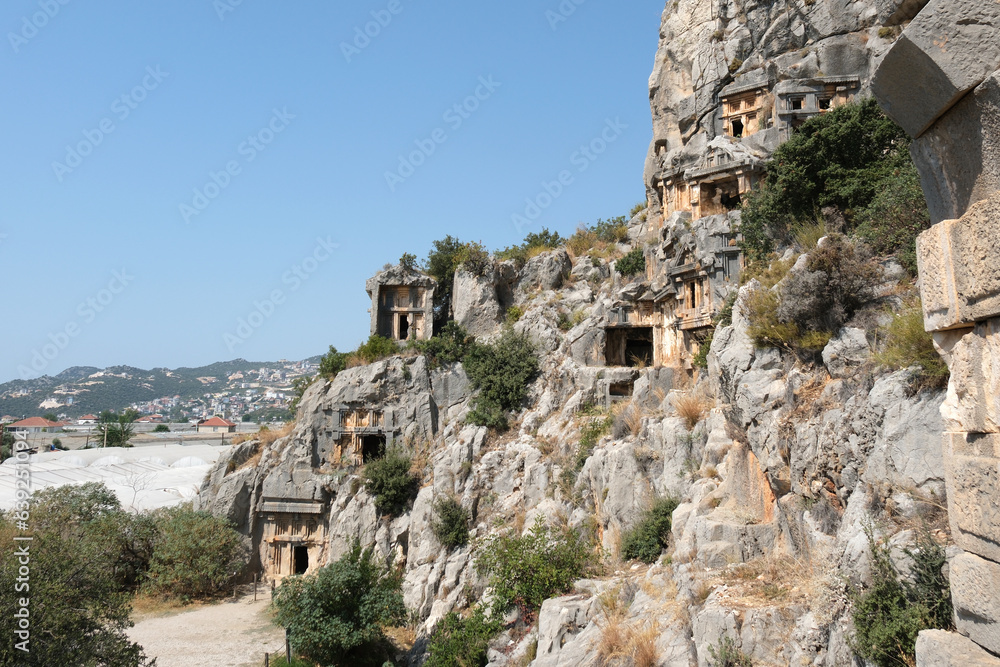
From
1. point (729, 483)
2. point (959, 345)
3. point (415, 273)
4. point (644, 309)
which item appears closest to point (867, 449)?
point (729, 483)

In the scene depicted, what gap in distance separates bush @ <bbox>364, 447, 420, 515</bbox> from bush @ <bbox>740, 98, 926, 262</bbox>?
15439 millimetres

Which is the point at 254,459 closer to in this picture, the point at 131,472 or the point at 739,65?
the point at 131,472

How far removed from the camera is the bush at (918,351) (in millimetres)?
5969

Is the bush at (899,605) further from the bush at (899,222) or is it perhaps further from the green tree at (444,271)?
the green tree at (444,271)

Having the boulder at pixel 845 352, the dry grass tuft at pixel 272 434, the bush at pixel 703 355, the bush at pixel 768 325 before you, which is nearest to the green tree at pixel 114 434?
the dry grass tuft at pixel 272 434

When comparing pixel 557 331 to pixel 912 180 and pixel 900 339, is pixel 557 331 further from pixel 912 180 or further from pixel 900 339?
pixel 900 339

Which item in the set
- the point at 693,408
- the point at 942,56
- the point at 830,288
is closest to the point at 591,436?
the point at 693,408

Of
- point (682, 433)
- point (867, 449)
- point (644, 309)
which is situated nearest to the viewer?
point (867, 449)

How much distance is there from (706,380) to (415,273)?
18443 mm

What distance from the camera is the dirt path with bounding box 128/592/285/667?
60.0 feet

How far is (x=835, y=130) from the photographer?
51.5 ft

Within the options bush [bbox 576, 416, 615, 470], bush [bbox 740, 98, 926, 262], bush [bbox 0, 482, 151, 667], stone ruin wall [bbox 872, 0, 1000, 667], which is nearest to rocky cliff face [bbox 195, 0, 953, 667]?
bush [bbox 576, 416, 615, 470]

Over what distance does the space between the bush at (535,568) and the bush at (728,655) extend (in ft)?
22.0

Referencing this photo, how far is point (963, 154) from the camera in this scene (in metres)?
2.87
